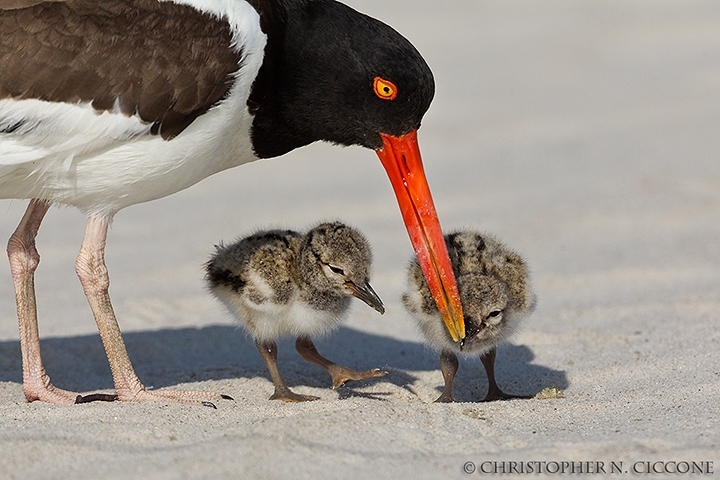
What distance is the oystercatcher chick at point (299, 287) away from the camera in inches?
219

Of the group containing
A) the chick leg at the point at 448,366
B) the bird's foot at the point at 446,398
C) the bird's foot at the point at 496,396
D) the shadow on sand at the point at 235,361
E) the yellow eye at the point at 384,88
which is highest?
the yellow eye at the point at 384,88

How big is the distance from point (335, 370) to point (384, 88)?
1492mm

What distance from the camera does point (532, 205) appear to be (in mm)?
9555

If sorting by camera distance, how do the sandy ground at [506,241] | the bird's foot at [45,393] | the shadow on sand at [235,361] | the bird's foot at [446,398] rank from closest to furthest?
the sandy ground at [506,241] → the bird's foot at [446,398] → the bird's foot at [45,393] → the shadow on sand at [235,361]

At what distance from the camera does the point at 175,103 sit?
497cm

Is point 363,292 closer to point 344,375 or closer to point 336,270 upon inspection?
point 336,270

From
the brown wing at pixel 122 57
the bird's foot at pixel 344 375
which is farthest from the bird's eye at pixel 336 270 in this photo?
the brown wing at pixel 122 57

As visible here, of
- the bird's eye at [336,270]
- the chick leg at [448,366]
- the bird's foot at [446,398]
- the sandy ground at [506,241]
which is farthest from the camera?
the bird's eye at [336,270]

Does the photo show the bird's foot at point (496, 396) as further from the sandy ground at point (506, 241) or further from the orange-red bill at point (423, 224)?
the orange-red bill at point (423, 224)

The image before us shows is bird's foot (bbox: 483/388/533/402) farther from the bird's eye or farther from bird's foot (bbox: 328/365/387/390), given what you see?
the bird's eye

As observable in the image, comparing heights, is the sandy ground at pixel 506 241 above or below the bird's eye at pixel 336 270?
below

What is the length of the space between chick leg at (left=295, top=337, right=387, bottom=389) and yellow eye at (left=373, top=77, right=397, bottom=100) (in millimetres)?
1377

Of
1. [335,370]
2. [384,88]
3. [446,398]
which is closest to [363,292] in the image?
[335,370]

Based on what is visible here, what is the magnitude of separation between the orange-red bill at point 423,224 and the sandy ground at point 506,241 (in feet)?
1.91
